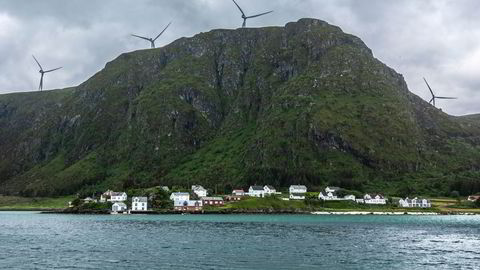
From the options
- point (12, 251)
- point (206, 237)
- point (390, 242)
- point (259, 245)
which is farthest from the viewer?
point (206, 237)

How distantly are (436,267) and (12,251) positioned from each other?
52273 millimetres

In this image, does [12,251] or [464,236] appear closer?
[12,251]

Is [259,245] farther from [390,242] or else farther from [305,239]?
[390,242]

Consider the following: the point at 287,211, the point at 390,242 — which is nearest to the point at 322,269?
the point at 390,242

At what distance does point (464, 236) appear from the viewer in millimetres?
97750

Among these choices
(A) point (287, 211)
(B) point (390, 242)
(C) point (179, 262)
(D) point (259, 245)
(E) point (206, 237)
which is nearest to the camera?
(C) point (179, 262)

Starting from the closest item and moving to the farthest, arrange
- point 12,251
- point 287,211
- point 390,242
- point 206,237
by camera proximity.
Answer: point 12,251, point 390,242, point 206,237, point 287,211

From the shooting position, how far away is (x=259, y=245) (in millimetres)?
78062

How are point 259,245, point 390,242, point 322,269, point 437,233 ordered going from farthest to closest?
point 437,233, point 390,242, point 259,245, point 322,269

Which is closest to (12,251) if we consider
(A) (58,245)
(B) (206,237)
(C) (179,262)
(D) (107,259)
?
(A) (58,245)

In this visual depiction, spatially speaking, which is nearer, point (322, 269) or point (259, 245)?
point (322, 269)

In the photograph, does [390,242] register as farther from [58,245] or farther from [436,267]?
[58,245]

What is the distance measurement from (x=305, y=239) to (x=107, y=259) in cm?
3587

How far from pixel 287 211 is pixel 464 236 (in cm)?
10455
